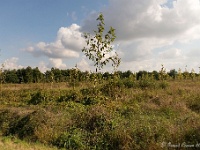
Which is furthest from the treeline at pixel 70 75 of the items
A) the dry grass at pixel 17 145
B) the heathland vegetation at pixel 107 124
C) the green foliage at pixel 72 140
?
the dry grass at pixel 17 145

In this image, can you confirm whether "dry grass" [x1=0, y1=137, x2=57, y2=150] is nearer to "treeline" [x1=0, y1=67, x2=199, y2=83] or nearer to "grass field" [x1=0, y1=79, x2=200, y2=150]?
"grass field" [x1=0, y1=79, x2=200, y2=150]

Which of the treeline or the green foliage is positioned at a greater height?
the treeline

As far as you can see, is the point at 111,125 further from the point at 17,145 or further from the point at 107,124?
the point at 17,145

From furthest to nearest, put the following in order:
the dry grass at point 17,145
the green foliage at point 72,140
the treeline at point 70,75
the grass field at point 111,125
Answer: the treeline at point 70,75, the green foliage at point 72,140, the dry grass at point 17,145, the grass field at point 111,125

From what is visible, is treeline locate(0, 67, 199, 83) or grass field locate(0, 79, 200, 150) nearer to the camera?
A: grass field locate(0, 79, 200, 150)

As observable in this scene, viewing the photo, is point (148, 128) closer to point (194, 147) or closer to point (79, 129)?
point (194, 147)

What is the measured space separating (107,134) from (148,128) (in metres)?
1.45

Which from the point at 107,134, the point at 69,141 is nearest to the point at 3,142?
the point at 69,141

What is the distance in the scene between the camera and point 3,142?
909 cm

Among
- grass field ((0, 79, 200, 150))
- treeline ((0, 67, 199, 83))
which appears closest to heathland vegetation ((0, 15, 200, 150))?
grass field ((0, 79, 200, 150))

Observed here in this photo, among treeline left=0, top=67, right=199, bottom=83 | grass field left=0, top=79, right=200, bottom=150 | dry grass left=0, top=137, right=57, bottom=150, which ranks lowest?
dry grass left=0, top=137, right=57, bottom=150

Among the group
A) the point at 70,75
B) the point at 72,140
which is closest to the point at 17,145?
the point at 72,140

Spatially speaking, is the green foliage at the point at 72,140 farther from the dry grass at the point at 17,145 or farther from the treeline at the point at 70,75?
the treeline at the point at 70,75

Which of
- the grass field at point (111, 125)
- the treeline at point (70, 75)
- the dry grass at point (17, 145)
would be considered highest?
the treeline at point (70, 75)
